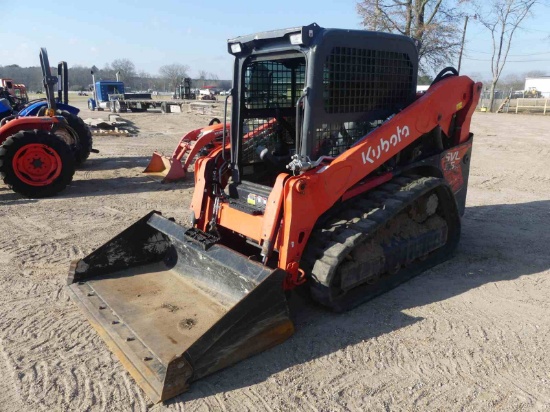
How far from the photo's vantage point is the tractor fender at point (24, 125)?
8.38m

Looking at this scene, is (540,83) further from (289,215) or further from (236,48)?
(289,215)

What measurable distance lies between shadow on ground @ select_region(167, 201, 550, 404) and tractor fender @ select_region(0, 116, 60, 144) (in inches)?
266

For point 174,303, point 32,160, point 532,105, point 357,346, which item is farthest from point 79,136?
point 532,105

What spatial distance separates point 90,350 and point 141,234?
1.33 m

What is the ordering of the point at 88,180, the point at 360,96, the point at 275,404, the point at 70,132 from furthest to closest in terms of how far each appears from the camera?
1. the point at 70,132
2. the point at 88,180
3. the point at 360,96
4. the point at 275,404

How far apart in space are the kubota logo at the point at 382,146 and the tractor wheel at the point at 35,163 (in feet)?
20.2

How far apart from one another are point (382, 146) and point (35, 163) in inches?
253

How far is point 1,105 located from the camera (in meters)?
10.4

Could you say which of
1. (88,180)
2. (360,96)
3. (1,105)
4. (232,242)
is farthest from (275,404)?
(1,105)

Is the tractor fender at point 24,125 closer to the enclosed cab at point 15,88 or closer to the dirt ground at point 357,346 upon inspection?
the dirt ground at point 357,346

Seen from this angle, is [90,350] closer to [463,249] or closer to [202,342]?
[202,342]

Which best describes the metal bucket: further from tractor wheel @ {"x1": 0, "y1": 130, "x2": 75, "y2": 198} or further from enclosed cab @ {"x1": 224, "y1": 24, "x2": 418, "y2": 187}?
tractor wheel @ {"x1": 0, "y1": 130, "x2": 75, "y2": 198}

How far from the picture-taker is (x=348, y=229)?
149 inches

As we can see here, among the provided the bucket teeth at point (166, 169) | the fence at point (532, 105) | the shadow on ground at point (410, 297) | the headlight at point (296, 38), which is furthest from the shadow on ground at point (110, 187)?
the fence at point (532, 105)
